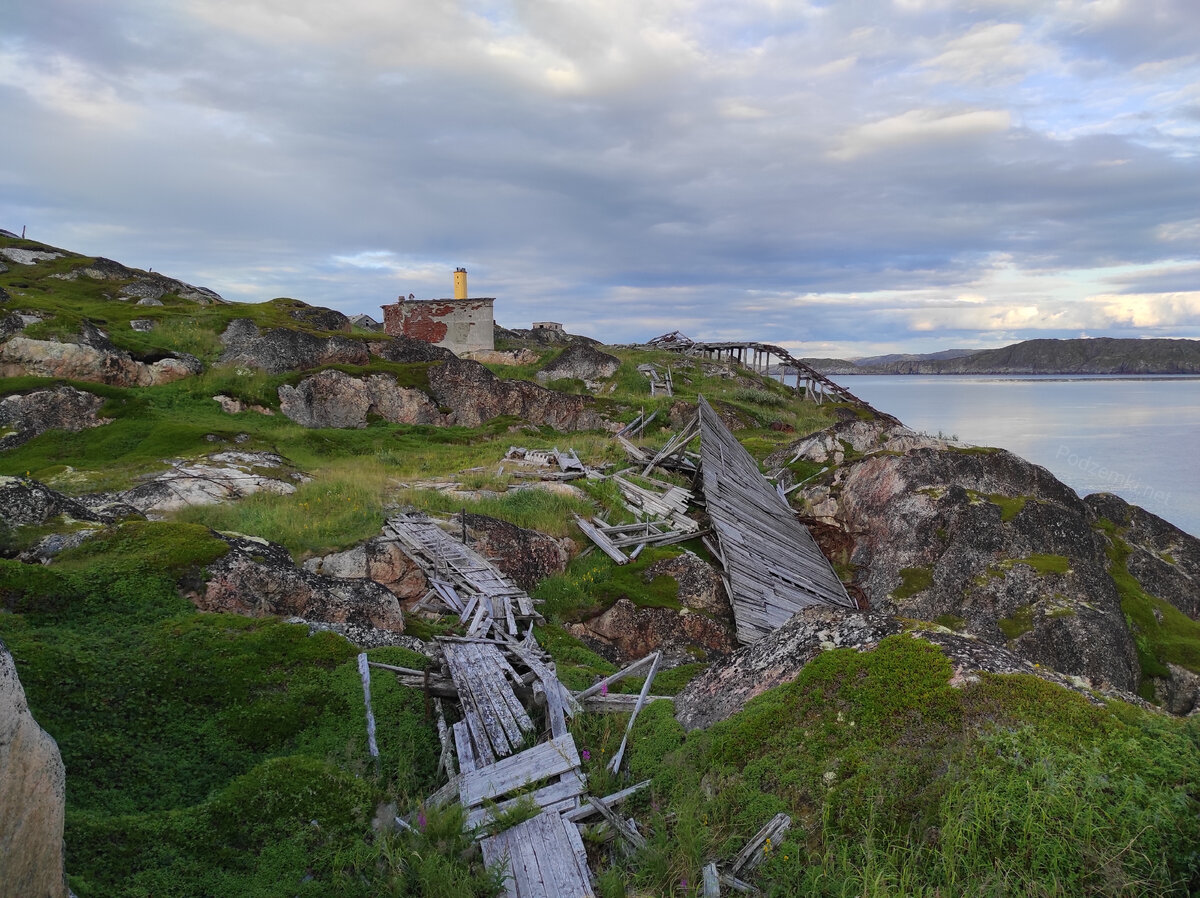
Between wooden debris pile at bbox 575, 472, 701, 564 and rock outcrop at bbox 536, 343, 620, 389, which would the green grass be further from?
rock outcrop at bbox 536, 343, 620, 389

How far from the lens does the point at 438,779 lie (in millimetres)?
6684

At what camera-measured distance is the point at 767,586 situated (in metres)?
15.2

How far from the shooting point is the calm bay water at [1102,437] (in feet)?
94.8

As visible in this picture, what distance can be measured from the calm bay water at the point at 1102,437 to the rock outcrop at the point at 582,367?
20.6m

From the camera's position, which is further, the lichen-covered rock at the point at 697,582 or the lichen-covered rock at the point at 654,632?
the lichen-covered rock at the point at 697,582

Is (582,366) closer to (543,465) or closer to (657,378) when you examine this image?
(657,378)

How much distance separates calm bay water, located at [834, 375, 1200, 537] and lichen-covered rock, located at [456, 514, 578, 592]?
17.4 meters

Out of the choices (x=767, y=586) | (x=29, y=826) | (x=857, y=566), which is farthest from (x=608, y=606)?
(x=29, y=826)

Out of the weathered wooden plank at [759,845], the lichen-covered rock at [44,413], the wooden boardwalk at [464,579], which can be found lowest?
the wooden boardwalk at [464,579]

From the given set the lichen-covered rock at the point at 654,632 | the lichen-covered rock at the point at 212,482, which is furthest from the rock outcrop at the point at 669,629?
the lichen-covered rock at the point at 212,482

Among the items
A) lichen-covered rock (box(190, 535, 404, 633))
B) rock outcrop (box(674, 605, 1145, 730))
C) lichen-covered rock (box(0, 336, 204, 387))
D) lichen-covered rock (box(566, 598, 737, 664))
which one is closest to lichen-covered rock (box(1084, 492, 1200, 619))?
lichen-covered rock (box(566, 598, 737, 664))

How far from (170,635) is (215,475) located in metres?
11.7

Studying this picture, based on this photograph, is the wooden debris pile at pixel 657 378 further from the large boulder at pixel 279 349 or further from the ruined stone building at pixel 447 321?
the large boulder at pixel 279 349

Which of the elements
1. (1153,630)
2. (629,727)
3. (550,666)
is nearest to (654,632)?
(550,666)
